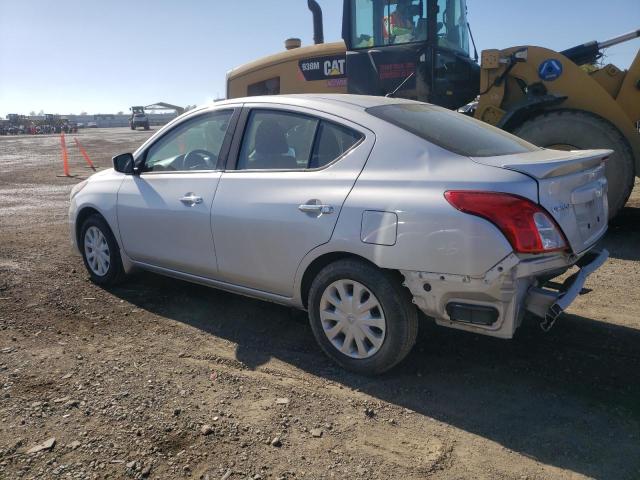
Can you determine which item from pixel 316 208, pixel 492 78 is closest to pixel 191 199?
pixel 316 208

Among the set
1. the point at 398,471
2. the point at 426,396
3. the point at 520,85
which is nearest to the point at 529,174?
the point at 426,396

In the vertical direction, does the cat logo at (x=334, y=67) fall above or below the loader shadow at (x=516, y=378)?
above

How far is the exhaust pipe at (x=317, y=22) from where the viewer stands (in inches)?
338

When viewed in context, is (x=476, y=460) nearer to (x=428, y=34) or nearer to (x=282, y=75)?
(x=428, y=34)

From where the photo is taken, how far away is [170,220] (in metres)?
4.35

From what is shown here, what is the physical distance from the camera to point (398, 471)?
254cm

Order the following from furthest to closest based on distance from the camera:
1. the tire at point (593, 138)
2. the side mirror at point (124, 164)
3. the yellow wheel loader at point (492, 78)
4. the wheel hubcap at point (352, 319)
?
the yellow wheel loader at point (492, 78) < the tire at point (593, 138) < the side mirror at point (124, 164) < the wheel hubcap at point (352, 319)

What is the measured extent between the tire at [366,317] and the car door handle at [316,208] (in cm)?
33

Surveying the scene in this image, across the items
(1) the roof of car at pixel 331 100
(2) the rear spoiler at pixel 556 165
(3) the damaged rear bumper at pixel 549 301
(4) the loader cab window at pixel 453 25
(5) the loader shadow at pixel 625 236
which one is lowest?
(5) the loader shadow at pixel 625 236

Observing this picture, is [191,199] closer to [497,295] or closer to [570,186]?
[497,295]

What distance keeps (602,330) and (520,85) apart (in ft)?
14.1

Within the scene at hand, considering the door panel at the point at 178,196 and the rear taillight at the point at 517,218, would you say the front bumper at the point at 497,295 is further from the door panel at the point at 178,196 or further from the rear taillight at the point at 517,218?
the door panel at the point at 178,196

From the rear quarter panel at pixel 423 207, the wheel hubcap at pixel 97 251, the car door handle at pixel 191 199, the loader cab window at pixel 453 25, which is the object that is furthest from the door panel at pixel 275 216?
the loader cab window at pixel 453 25

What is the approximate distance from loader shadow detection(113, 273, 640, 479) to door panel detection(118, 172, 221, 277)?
0.51 metres
